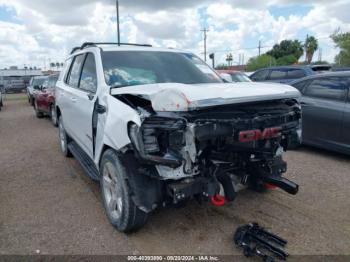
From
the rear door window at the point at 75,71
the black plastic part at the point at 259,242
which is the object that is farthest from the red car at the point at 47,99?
the black plastic part at the point at 259,242

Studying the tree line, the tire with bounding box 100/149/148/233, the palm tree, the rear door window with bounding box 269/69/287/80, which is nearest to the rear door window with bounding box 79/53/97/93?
the tire with bounding box 100/149/148/233

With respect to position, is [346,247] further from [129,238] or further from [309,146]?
[309,146]

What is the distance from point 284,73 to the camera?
41.9ft

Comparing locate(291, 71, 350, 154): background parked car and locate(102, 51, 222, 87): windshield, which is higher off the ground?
locate(102, 51, 222, 87): windshield

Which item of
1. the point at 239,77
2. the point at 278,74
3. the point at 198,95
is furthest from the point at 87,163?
the point at 278,74

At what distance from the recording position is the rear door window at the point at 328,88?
19.2 feet

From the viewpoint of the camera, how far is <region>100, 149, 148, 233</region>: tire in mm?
3205

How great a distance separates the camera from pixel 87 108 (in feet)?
13.6

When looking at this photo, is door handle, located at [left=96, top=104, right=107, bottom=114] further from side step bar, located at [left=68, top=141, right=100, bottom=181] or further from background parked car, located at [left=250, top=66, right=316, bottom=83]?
background parked car, located at [left=250, top=66, right=316, bottom=83]

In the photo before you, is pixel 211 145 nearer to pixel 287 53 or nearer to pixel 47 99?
pixel 47 99

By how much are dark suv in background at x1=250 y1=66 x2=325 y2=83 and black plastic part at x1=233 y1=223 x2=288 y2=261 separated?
9.58 meters

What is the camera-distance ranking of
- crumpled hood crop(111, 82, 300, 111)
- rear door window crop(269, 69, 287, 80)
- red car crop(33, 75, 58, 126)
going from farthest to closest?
rear door window crop(269, 69, 287, 80), red car crop(33, 75, 58, 126), crumpled hood crop(111, 82, 300, 111)

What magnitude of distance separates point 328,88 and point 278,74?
712cm

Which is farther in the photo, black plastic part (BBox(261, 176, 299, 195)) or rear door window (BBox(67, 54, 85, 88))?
rear door window (BBox(67, 54, 85, 88))
